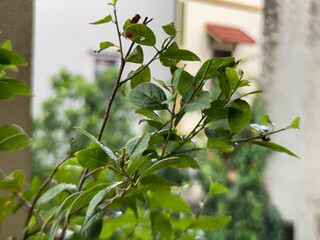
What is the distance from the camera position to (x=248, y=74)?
1256 mm

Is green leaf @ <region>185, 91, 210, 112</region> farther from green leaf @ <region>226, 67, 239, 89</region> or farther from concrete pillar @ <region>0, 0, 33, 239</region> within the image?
concrete pillar @ <region>0, 0, 33, 239</region>

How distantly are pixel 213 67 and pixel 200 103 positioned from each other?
36 mm

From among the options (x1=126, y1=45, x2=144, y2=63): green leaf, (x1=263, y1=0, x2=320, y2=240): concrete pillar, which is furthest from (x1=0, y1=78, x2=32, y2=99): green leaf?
(x1=263, y1=0, x2=320, y2=240): concrete pillar

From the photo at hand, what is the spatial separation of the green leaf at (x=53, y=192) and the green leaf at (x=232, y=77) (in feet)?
0.50

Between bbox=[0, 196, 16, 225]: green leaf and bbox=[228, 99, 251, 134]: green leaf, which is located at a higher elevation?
bbox=[228, 99, 251, 134]: green leaf

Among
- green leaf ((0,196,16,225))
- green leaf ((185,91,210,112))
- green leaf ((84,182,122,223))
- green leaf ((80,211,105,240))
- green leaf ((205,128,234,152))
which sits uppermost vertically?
green leaf ((185,91,210,112))

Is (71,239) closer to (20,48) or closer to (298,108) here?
(20,48)

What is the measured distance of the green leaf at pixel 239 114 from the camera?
0.43 meters

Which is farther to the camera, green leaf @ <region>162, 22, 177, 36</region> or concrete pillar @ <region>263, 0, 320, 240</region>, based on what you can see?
concrete pillar @ <region>263, 0, 320, 240</region>

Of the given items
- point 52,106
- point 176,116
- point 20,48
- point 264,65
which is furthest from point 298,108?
point 176,116

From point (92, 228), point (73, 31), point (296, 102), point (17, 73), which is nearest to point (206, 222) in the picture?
point (92, 228)

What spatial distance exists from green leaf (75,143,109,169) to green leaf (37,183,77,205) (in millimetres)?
43

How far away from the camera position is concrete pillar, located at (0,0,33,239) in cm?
64

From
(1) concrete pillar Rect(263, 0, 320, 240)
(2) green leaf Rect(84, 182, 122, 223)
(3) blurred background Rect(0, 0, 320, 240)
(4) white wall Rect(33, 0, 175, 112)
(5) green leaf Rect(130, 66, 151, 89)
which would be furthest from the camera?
(1) concrete pillar Rect(263, 0, 320, 240)
